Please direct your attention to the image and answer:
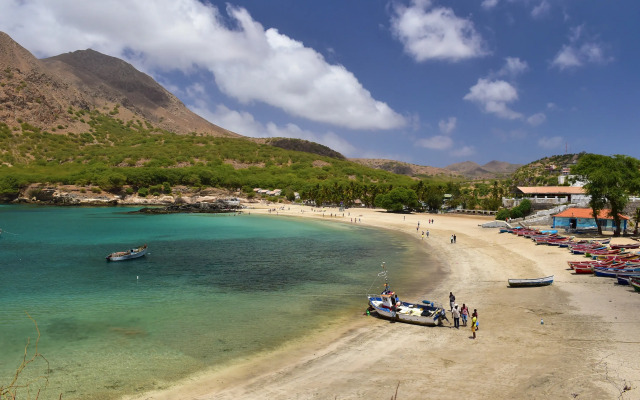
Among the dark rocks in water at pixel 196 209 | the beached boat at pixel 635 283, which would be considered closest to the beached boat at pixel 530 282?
the beached boat at pixel 635 283

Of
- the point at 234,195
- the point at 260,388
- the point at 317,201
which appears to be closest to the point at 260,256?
the point at 260,388

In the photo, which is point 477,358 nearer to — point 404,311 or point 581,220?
point 404,311

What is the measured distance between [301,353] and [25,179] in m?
155

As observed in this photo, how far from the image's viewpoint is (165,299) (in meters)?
26.9

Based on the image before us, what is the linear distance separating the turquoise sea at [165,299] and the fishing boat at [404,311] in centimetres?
157

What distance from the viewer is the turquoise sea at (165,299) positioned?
55.3ft

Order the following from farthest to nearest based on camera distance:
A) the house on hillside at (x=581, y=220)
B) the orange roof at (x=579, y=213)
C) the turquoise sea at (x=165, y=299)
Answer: the orange roof at (x=579, y=213), the house on hillside at (x=581, y=220), the turquoise sea at (x=165, y=299)

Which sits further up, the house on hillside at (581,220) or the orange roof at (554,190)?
the orange roof at (554,190)

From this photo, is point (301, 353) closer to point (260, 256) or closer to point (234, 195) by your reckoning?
point (260, 256)

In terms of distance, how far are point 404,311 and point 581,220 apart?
1887 inches

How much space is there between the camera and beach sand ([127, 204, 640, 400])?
13953mm

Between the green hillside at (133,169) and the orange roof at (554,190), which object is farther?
the green hillside at (133,169)

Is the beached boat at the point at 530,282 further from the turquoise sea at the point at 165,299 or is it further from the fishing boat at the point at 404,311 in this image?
the fishing boat at the point at 404,311

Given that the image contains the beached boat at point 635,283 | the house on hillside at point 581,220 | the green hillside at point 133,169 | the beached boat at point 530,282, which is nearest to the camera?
the beached boat at point 635,283
